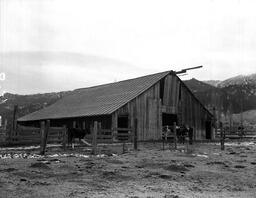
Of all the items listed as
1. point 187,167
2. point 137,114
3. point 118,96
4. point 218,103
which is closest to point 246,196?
point 187,167

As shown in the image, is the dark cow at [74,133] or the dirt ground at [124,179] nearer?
the dirt ground at [124,179]

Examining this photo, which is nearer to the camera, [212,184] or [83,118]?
[212,184]

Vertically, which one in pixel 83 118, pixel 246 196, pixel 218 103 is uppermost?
pixel 218 103

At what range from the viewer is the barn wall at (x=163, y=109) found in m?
35.4

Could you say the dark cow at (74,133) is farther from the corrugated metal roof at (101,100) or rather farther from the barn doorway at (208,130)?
the barn doorway at (208,130)

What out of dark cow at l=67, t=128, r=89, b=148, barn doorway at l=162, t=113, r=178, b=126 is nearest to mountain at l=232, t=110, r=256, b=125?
barn doorway at l=162, t=113, r=178, b=126

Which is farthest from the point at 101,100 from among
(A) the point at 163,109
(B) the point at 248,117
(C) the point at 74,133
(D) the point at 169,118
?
A: (B) the point at 248,117

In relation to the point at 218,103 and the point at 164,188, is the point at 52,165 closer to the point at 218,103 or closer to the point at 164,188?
the point at 164,188

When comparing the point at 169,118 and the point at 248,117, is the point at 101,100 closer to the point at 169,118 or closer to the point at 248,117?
the point at 169,118

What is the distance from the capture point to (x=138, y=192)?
10.2m

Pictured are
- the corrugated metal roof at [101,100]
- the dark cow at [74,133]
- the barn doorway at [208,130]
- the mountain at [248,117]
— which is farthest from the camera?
the mountain at [248,117]

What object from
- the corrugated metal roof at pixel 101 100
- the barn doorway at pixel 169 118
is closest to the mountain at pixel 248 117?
the corrugated metal roof at pixel 101 100

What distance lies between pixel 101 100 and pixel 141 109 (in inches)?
221

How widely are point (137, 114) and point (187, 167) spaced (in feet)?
66.8
